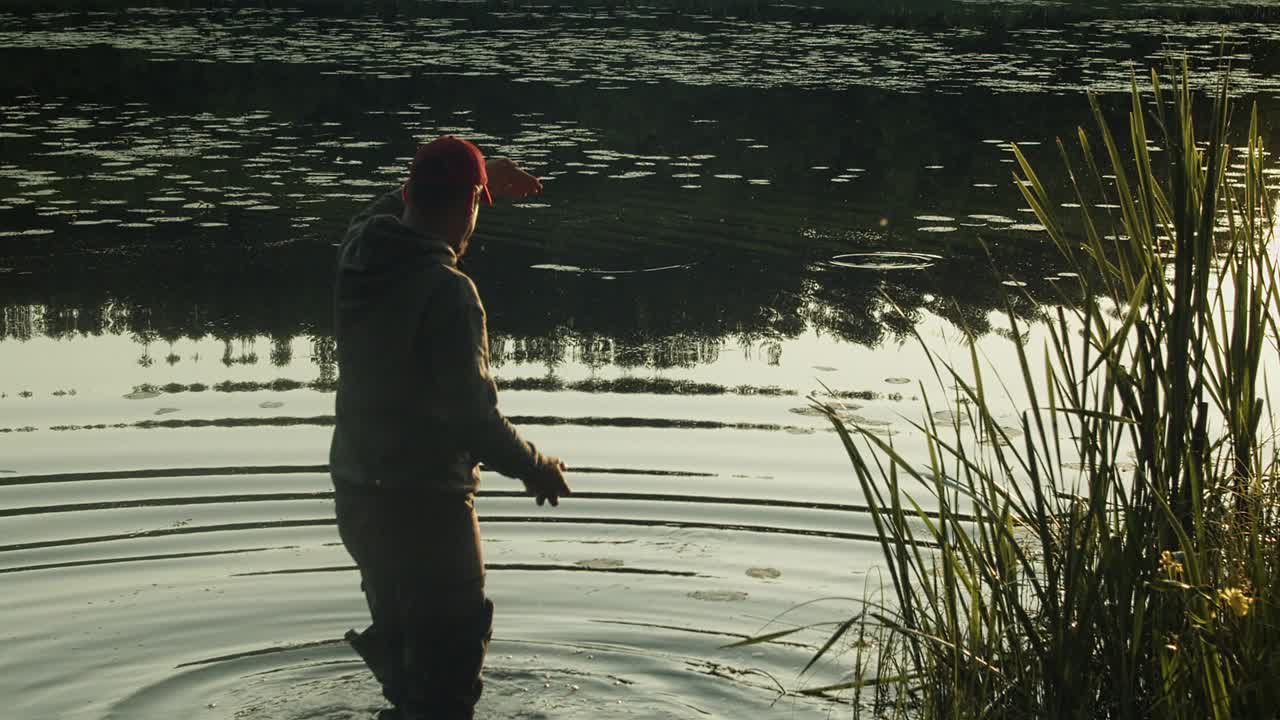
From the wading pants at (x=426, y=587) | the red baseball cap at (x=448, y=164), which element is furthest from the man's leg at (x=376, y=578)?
the red baseball cap at (x=448, y=164)

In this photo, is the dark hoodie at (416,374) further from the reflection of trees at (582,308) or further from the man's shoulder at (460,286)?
the reflection of trees at (582,308)

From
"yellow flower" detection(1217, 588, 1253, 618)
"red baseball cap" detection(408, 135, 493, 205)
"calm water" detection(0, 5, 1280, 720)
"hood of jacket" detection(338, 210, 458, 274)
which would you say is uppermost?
"red baseball cap" detection(408, 135, 493, 205)

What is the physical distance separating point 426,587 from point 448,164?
109 cm

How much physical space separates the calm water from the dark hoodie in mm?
1077

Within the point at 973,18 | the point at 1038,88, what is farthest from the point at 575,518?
the point at 973,18

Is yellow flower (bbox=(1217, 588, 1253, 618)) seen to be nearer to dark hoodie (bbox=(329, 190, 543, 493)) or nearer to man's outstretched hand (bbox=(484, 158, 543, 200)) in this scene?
dark hoodie (bbox=(329, 190, 543, 493))

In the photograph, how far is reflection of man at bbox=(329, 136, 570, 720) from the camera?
443cm

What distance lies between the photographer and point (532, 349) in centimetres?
998

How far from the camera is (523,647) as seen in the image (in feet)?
19.2

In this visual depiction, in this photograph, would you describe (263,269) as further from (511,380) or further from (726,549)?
(726,549)

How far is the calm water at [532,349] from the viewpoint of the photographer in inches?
232

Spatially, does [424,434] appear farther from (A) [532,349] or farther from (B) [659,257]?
(B) [659,257]

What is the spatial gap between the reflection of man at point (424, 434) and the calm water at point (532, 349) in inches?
31.0

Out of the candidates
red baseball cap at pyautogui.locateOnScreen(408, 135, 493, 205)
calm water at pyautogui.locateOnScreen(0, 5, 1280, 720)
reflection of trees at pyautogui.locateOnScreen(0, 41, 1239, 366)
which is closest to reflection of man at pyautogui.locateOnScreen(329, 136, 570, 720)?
red baseball cap at pyautogui.locateOnScreen(408, 135, 493, 205)
